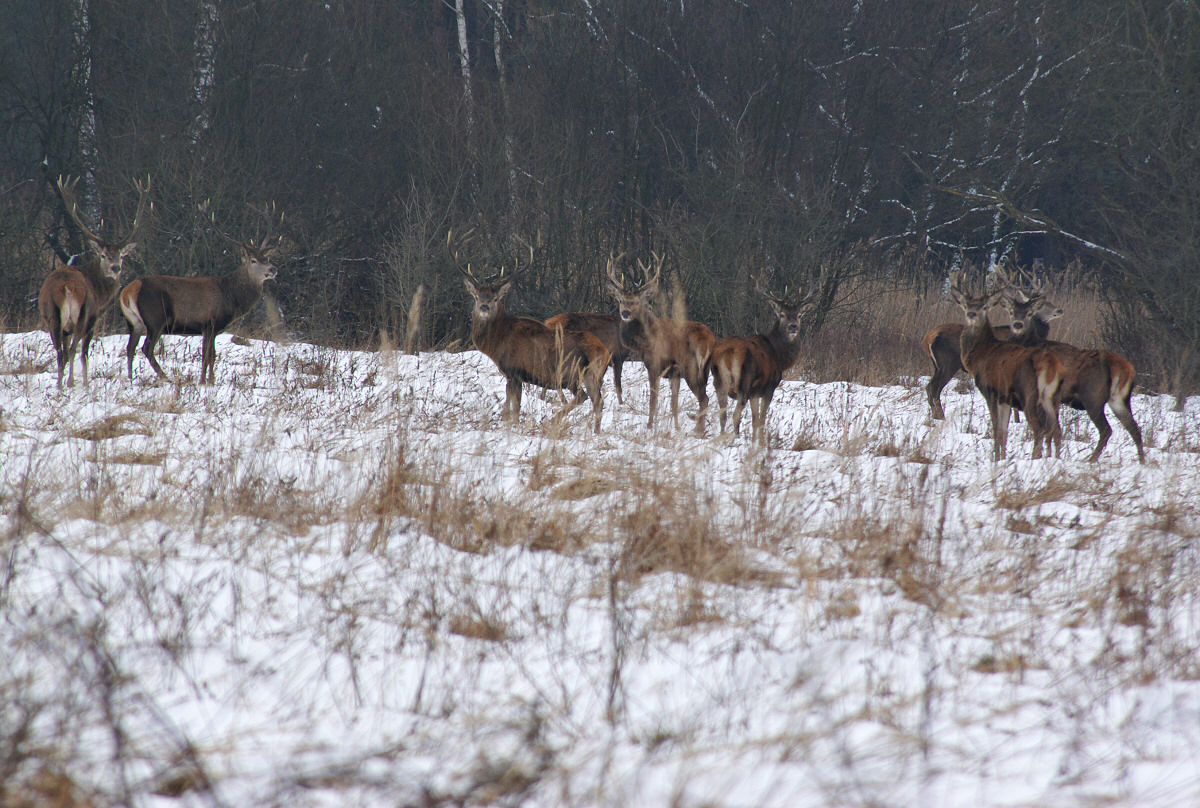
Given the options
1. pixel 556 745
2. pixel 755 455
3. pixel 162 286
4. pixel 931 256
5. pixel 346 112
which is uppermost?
pixel 346 112

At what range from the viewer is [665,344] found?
29.0ft

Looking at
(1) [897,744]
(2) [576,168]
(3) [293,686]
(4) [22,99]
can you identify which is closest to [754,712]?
(1) [897,744]

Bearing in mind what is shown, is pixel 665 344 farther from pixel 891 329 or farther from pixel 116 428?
→ pixel 891 329

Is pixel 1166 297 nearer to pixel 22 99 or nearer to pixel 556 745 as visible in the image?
pixel 556 745

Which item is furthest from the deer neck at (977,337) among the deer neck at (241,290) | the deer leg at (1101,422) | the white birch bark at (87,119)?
the white birch bark at (87,119)

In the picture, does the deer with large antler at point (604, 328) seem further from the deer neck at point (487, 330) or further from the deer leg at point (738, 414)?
the deer leg at point (738, 414)

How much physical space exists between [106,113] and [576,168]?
813 centimetres

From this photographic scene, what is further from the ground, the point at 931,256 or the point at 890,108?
the point at 890,108

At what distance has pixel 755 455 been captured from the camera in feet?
17.6

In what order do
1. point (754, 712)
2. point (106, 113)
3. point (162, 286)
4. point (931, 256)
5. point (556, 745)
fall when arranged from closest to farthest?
1. point (556, 745)
2. point (754, 712)
3. point (162, 286)
4. point (106, 113)
5. point (931, 256)

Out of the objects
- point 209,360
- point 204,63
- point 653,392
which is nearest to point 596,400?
point 653,392

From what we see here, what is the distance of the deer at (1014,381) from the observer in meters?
7.52

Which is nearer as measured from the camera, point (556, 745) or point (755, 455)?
point (556, 745)

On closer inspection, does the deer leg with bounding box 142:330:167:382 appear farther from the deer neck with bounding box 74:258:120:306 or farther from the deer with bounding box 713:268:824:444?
the deer with bounding box 713:268:824:444
